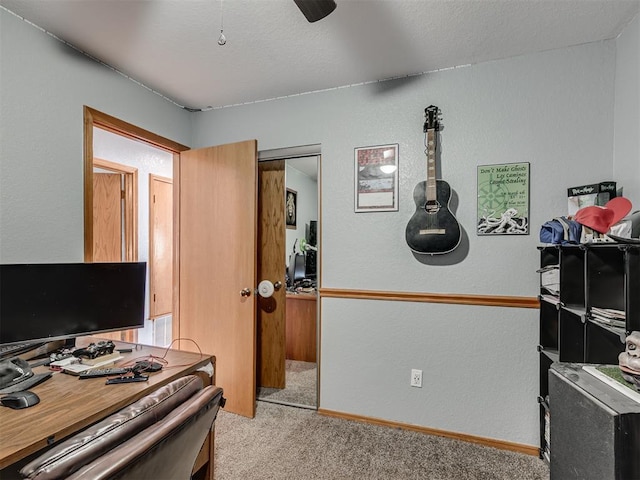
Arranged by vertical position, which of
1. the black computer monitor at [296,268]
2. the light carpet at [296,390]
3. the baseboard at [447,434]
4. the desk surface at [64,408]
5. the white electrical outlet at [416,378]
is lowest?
the light carpet at [296,390]

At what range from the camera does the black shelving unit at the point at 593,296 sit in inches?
48.5

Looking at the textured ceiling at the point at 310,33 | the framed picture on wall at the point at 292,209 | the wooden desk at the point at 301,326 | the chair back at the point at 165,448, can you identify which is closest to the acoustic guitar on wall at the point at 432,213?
the textured ceiling at the point at 310,33

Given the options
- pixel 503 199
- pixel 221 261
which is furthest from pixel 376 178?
pixel 221 261

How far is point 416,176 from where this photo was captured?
2316mm

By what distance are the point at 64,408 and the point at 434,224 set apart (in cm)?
207

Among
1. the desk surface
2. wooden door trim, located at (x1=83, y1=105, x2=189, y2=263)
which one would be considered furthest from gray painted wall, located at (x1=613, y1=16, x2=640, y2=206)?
wooden door trim, located at (x1=83, y1=105, x2=189, y2=263)

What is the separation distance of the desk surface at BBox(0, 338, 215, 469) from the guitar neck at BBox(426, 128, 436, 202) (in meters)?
1.68

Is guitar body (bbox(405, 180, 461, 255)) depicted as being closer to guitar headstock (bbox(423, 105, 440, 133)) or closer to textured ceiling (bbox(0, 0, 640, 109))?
guitar headstock (bbox(423, 105, 440, 133))

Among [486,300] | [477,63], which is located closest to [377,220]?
[486,300]

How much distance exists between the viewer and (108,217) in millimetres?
3791

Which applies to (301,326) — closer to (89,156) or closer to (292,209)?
(292,209)

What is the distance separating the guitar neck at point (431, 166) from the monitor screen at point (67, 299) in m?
1.80

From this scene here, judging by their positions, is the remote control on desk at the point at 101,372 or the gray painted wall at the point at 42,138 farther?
the gray painted wall at the point at 42,138

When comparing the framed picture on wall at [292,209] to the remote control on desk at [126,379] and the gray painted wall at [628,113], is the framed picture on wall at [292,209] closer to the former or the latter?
the remote control on desk at [126,379]
